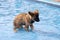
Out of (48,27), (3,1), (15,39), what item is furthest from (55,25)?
(3,1)

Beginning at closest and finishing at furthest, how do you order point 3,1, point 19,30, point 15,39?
point 15,39, point 19,30, point 3,1

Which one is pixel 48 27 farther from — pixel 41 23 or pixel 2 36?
pixel 2 36

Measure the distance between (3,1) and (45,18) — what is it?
392 cm

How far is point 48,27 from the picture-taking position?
5.25 m

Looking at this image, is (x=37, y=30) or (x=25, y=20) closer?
(x=25, y=20)

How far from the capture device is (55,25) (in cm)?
539

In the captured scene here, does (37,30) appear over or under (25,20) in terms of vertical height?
under

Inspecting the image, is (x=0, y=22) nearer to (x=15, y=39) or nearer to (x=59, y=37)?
(x=15, y=39)

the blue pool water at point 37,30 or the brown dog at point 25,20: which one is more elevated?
the brown dog at point 25,20

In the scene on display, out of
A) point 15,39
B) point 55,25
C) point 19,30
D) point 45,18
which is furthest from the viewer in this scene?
point 45,18

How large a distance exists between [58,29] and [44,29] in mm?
353

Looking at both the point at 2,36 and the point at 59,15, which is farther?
the point at 59,15

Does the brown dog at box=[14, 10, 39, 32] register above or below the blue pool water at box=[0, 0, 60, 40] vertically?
above

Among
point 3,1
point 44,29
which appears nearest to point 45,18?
point 44,29
